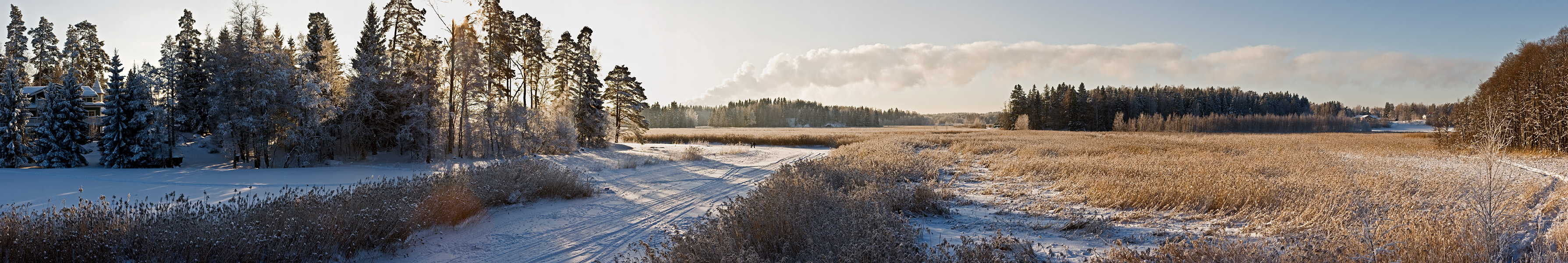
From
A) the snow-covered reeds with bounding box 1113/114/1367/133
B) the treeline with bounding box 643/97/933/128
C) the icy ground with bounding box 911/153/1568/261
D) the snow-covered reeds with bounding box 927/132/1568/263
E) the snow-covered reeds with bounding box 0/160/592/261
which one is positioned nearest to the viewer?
the snow-covered reeds with bounding box 927/132/1568/263

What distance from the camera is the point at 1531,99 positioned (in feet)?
71.6

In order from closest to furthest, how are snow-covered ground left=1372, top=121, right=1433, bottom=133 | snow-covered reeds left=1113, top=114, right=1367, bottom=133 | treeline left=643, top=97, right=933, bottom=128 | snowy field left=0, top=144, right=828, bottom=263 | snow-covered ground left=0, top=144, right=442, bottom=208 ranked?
snowy field left=0, top=144, right=828, bottom=263
snow-covered ground left=0, top=144, right=442, bottom=208
snow-covered reeds left=1113, top=114, right=1367, bottom=133
snow-covered ground left=1372, top=121, right=1433, bottom=133
treeline left=643, top=97, right=933, bottom=128

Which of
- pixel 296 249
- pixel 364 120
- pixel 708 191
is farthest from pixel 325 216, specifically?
pixel 364 120

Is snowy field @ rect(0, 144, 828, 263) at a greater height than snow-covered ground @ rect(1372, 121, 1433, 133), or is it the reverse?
snow-covered ground @ rect(1372, 121, 1433, 133)

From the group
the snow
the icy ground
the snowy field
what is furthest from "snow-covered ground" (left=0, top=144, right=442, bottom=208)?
the icy ground

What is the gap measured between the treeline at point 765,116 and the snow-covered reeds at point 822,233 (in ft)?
351

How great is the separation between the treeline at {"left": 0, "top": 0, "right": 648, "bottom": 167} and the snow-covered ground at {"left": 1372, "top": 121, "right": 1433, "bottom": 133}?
122 m

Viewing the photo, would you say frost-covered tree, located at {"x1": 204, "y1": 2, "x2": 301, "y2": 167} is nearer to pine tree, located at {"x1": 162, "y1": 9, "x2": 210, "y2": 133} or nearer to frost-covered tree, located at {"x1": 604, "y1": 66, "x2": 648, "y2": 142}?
pine tree, located at {"x1": 162, "y1": 9, "x2": 210, "y2": 133}

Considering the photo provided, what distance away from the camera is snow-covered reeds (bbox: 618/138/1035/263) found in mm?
4516

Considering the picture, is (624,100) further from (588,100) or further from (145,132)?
(145,132)

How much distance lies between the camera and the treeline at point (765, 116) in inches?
4791

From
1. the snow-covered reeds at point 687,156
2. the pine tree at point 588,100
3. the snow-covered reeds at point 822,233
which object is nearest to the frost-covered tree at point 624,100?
the pine tree at point 588,100

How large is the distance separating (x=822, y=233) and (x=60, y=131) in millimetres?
31386

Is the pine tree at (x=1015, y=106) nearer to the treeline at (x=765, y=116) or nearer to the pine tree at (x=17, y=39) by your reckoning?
the treeline at (x=765, y=116)
